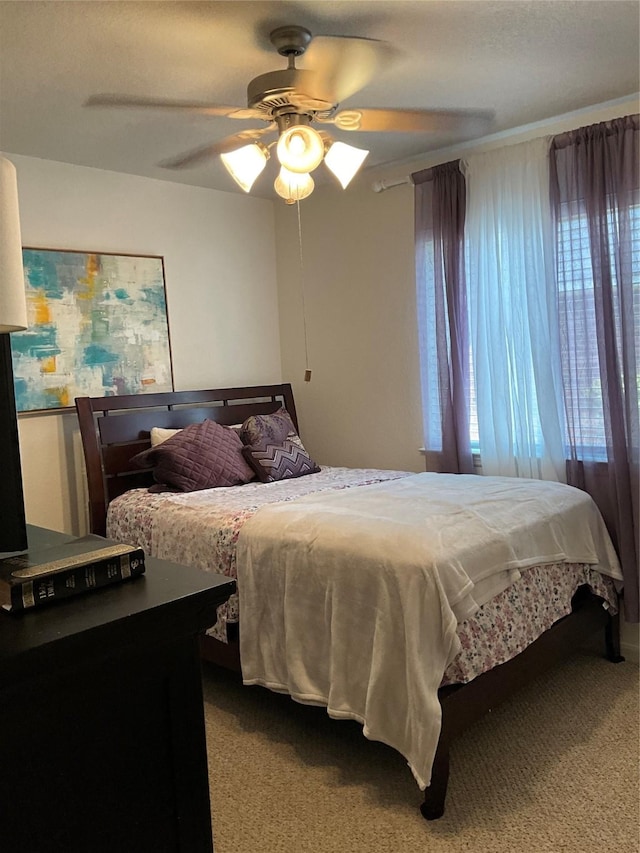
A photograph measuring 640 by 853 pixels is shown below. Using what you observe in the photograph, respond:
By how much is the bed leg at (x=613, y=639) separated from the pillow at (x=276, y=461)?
173 cm

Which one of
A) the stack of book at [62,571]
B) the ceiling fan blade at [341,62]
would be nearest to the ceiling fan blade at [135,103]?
the ceiling fan blade at [341,62]

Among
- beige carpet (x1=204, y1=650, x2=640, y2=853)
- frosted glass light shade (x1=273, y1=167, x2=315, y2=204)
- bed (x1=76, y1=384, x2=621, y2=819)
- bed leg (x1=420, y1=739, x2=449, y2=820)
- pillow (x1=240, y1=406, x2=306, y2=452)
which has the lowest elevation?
beige carpet (x1=204, y1=650, x2=640, y2=853)

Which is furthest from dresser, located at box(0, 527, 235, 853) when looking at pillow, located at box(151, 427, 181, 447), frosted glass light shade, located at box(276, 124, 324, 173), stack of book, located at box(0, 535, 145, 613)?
pillow, located at box(151, 427, 181, 447)

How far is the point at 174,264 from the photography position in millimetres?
4184

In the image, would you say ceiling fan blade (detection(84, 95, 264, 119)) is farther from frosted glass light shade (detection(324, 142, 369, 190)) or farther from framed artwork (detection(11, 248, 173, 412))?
framed artwork (detection(11, 248, 173, 412))

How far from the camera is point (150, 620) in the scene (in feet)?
3.39

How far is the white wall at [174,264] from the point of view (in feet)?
11.8

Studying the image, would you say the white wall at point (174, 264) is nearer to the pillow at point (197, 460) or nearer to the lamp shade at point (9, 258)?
the pillow at point (197, 460)

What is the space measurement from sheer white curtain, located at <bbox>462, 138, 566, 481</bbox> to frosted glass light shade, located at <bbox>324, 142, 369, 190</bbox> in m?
1.20

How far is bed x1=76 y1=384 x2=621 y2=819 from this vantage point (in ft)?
7.08

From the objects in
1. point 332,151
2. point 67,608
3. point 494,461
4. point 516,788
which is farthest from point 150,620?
point 494,461

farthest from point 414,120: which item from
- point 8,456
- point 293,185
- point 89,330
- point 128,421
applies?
point 8,456

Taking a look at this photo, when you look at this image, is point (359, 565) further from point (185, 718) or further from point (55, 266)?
point (55, 266)

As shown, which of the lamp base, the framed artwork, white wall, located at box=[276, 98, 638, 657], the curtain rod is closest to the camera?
the lamp base
